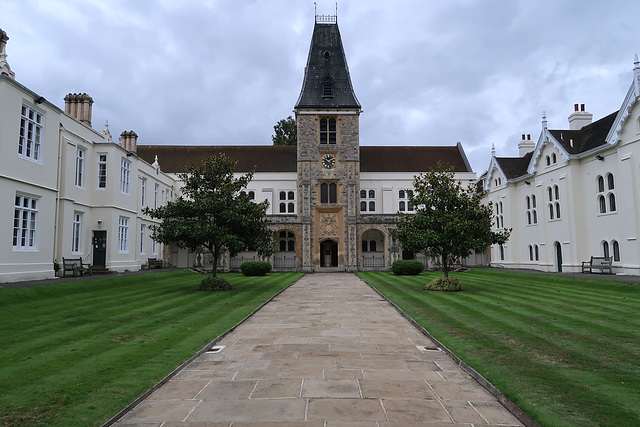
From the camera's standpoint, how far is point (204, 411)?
5270mm

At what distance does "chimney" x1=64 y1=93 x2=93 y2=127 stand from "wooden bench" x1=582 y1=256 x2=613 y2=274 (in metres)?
33.9

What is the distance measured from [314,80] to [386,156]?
13870mm

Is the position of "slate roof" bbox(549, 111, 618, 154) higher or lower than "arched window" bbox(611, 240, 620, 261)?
higher

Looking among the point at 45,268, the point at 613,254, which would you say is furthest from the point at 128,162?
the point at 613,254

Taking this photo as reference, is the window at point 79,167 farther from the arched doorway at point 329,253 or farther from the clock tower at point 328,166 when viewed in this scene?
the arched doorway at point 329,253

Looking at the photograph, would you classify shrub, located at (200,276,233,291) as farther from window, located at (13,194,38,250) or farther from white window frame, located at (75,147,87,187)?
white window frame, located at (75,147,87,187)

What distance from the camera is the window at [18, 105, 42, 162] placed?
63.4 feet

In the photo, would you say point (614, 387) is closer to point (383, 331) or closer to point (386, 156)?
point (383, 331)

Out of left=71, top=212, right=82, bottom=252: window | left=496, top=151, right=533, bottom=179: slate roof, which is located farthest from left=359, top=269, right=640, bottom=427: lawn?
left=496, top=151, right=533, bottom=179: slate roof

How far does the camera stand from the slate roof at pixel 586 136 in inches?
1123

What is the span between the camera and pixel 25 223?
1941 cm

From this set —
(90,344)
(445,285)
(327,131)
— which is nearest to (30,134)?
(90,344)

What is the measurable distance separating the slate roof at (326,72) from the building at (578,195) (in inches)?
738

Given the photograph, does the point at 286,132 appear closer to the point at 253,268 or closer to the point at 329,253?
the point at 329,253
